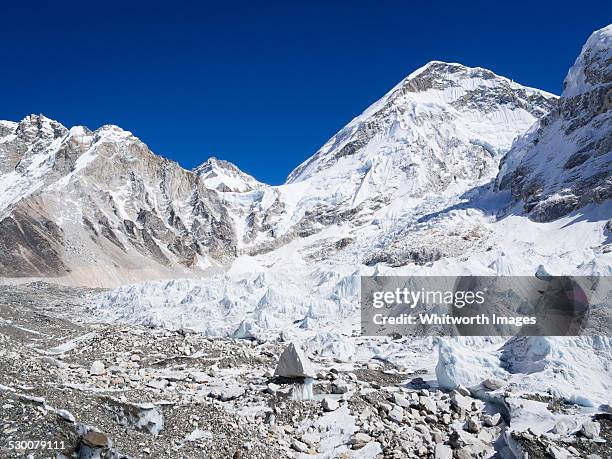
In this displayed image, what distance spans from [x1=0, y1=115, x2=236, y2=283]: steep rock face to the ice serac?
63499 mm

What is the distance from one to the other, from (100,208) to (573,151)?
82.8 meters

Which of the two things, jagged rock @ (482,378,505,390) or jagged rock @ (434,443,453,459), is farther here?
jagged rock @ (482,378,505,390)

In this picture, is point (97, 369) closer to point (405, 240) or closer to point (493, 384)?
point (493, 384)

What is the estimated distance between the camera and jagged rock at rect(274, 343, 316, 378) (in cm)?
1714

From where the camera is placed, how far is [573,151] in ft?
233

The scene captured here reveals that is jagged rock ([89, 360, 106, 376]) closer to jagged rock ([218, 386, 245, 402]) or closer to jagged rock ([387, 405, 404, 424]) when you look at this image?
jagged rock ([218, 386, 245, 402])

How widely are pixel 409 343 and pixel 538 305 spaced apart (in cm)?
687

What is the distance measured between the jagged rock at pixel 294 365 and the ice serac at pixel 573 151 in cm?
5311

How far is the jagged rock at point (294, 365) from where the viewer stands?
17141mm

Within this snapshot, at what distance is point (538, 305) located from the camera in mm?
22125

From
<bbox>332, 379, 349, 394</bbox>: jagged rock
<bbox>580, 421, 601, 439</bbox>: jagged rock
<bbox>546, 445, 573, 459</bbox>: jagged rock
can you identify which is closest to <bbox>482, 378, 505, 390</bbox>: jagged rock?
<bbox>580, 421, 601, 439</bbox>: jagged rock

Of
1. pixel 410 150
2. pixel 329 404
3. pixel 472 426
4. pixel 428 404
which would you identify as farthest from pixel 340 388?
pixel 410 150

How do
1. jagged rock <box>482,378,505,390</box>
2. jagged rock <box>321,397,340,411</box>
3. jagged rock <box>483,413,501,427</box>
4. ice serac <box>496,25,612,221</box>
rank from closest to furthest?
jagged rock <box>483,413,501,427</box> → jagged rock <box>321,397,340,411</box> → jagged rock <box>482,378,505,390</box> → ice serac <box>496,25,612,221</box>

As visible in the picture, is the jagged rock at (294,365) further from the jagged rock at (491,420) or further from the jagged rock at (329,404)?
the jagged rock at (491,420)
